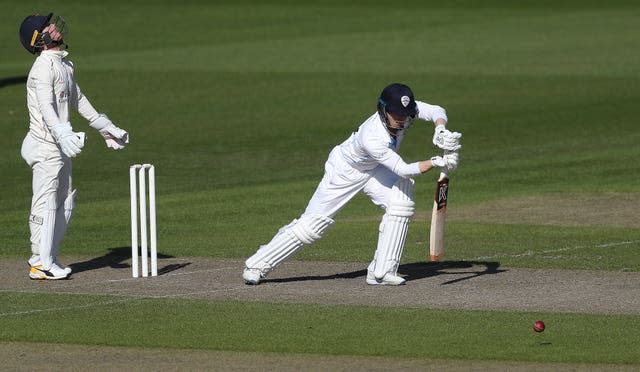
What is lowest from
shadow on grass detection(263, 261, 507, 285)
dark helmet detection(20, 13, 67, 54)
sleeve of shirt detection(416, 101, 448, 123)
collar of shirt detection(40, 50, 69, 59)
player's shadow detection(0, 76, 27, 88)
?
shadow on grass detection(263, 261, 507, 285)

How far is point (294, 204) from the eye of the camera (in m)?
16.6

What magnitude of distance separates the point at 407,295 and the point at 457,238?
3.09 meters

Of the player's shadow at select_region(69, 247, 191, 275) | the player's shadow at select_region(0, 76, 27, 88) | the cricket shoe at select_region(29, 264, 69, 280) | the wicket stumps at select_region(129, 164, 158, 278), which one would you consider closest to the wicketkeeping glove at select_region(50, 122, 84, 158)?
the wicket stumps at select_region(129, 164, 158, 278)

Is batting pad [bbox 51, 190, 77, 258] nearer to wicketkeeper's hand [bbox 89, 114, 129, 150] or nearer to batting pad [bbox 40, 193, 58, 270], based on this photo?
batting pad [bbox 40, 193, 58, 270]

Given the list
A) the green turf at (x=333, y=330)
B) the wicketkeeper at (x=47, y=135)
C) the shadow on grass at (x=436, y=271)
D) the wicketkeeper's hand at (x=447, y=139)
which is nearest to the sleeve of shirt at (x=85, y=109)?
the wicketkeeper at (x=47, y=135)

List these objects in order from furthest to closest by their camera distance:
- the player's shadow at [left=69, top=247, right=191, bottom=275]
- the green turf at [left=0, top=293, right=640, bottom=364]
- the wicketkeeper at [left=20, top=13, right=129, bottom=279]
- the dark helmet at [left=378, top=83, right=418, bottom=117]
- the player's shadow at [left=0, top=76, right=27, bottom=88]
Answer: the player's shadow at [left=0, top=76, right=27, bottom=88] < the player's shadow at [left=69, top=247, right=191, bottom=275] < the wicketkeeper at [left=20, top=13, right=129, bottom=279] < the dark helmet at [left=378, top=83, right=418, bottom=117] < the green turf at [left=0, top=293, right=640, bottom=364]

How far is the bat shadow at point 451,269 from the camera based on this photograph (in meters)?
12.0

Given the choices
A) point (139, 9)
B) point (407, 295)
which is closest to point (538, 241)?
point (407, 295)

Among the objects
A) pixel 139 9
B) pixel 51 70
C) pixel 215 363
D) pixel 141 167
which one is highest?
pixel 139 9

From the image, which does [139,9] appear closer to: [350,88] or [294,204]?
[350,88]

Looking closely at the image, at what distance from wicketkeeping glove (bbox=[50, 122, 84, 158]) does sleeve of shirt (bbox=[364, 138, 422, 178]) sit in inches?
90.3

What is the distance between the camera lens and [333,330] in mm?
9875

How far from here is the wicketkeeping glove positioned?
1138cm

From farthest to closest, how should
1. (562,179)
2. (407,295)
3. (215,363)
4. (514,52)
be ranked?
(514,52)
(562,179)
(407,295)
(215,363)
